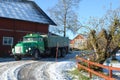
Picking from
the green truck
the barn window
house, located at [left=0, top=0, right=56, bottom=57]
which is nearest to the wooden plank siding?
house, located at [left=0, top=0, right=56, bottom=57]

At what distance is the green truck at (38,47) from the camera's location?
90.9 feet

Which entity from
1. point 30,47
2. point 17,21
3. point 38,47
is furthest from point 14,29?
point 30,47

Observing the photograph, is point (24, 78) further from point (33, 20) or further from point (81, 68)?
point (33, 20)

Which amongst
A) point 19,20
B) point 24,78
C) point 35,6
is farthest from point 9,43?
point 24,78

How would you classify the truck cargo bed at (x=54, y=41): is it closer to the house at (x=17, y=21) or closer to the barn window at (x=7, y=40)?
the house at (x=17, y=21)

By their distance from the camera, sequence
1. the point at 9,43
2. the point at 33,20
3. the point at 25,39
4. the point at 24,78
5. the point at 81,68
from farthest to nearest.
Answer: the point at 33,20 < the point at 9,43 < the point at 25,39 < the point at 81,68 < the point at 24,78

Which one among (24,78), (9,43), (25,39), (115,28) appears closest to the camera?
(24,78)

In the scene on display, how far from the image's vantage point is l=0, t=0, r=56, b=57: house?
3491 centimetres

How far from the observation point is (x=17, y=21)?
36406 millimetres

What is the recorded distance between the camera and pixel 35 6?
140 ft

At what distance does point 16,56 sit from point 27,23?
9931 millimetres

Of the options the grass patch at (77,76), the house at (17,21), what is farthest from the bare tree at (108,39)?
the house at (17,21)

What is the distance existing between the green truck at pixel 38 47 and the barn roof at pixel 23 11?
6349 millimetres

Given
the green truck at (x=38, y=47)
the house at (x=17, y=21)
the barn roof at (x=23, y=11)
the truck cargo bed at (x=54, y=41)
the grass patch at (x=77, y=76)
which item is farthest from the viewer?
the barn roof at (x=23, y=11)
